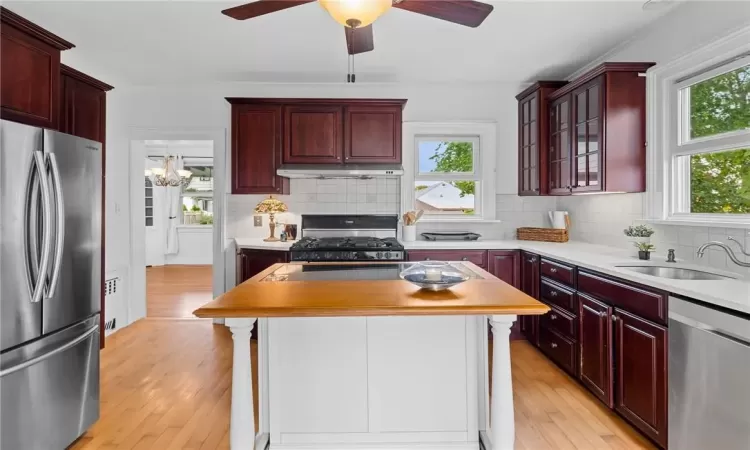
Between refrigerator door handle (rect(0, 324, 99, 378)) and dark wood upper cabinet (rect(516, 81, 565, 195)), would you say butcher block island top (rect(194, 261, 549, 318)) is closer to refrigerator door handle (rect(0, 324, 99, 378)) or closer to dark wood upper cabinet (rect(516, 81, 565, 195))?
refrigerator door handle (rect(0, 324, 99, 378))

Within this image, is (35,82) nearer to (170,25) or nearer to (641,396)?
(170,25)

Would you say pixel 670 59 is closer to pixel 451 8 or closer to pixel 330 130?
pixel 451 8

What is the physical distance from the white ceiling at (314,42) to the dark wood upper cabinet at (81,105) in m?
0.36

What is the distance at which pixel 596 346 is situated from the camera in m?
2.59

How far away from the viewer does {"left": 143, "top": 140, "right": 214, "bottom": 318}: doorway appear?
7523mm

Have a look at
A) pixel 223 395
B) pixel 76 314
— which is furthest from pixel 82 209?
pixel 223 395

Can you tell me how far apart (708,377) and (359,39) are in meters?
2.26

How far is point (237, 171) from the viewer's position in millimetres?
4105

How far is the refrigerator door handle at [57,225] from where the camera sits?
195 cm

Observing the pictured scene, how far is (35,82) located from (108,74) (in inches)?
81.7

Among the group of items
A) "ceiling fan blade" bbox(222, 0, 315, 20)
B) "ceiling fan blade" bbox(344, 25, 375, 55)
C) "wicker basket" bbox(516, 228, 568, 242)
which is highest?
"ceiling fan blade" bbox(344, 25, 375, 55)

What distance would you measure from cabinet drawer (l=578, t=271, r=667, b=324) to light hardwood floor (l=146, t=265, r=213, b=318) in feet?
13.0

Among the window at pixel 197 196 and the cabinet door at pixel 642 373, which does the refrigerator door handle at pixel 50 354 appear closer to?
the cabinet door at pixel 642 373

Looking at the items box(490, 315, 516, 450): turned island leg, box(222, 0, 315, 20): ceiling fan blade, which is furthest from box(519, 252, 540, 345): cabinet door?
box(222, 0, 315, 20): ceiling fan blade
